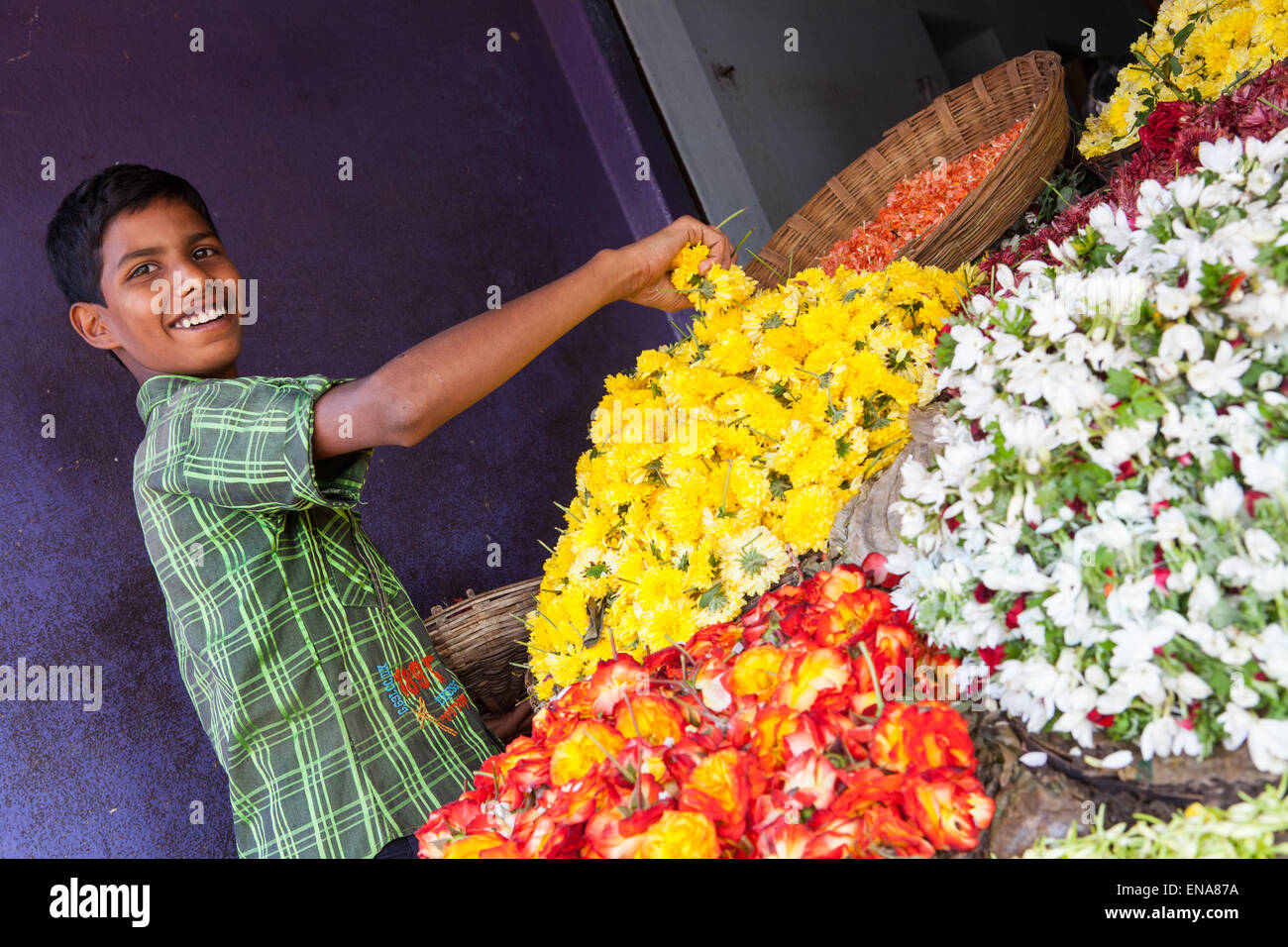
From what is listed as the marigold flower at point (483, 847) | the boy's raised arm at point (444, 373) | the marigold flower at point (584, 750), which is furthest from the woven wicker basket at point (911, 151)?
the marigold flower at point (483, 847)

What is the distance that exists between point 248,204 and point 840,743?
Answer: 2502mm

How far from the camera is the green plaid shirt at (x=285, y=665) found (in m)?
1.58

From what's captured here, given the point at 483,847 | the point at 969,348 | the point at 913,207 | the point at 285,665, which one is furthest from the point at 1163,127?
the point at 285,665

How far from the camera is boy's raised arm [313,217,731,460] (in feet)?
4.16

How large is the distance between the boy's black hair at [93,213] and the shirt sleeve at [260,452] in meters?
0.45

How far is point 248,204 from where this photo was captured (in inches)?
106

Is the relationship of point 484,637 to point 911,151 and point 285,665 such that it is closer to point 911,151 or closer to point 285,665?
point 285,665

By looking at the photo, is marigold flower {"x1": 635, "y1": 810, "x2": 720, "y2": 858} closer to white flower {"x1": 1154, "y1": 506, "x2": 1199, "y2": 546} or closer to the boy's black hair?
white flower {"x1": 1154, "y1": 506, "x2": 1199, "y2": 546}

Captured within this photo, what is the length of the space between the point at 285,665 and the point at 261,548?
0.69ft

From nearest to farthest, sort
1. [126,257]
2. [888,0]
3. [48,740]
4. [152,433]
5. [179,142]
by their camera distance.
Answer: [152,433] → [126,257] → [48,740] → [179,142] → [888,0]

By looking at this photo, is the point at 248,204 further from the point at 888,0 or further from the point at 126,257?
the point at 888,0

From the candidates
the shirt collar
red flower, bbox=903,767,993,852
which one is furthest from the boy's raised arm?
red flower, bbox=903,767,993,852

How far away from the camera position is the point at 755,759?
90 cm
